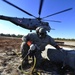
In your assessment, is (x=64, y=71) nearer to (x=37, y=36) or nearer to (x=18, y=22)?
(x=37, y=36)

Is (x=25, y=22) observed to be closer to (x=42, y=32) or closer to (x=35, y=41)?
(x=35, y=41)

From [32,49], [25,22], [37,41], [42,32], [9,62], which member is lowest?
[9,62]

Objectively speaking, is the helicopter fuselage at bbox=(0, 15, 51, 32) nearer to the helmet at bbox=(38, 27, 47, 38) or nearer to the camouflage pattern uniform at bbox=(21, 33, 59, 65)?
the camouflage pattern uniform at bbox=(21, 33, 59, 65)

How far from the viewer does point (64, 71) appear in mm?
5641

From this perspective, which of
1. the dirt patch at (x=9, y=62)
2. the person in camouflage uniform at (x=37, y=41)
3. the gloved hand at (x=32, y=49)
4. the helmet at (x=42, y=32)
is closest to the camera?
the dirt patch at (x=9, y=62)

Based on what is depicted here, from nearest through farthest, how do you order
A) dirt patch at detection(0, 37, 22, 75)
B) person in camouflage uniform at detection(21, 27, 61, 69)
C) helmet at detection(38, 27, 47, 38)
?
dirt patch at detection(0, 37, 22, 75) → helmet at detection(38, 27, 47, 38) → person in camouflage uniform at detection(21, 27, 61, 69)

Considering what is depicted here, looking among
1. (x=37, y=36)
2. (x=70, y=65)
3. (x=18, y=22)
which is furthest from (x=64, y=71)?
(x=18, y=22)

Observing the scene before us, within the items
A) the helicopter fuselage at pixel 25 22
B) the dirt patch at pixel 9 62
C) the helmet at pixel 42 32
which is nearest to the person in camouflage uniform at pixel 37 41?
the helmet at pixel 42 32

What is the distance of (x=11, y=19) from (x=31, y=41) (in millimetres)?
14121

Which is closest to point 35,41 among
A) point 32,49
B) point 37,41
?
point 37,41

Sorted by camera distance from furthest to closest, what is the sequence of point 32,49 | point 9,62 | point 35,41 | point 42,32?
point 9,62 → point 35,41 → point 42,32 → point 32,49

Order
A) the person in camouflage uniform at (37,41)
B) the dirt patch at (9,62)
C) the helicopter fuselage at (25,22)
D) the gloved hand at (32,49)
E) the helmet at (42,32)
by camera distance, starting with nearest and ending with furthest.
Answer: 1. the dirt patch at (9,62)
2. the gloved hand at (32,49)
3. the helmet at (42,32)
4. the person in camouflage uniform at (37,41)
5. the helicopter fuselage at (25,22)

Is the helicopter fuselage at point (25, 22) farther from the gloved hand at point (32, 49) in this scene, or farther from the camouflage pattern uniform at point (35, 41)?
the gloved hand at point (32, 49)

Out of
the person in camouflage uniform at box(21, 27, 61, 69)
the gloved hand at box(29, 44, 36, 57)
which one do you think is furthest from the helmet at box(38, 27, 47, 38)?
the gloved hand at box(29, 44, 36, 57)
